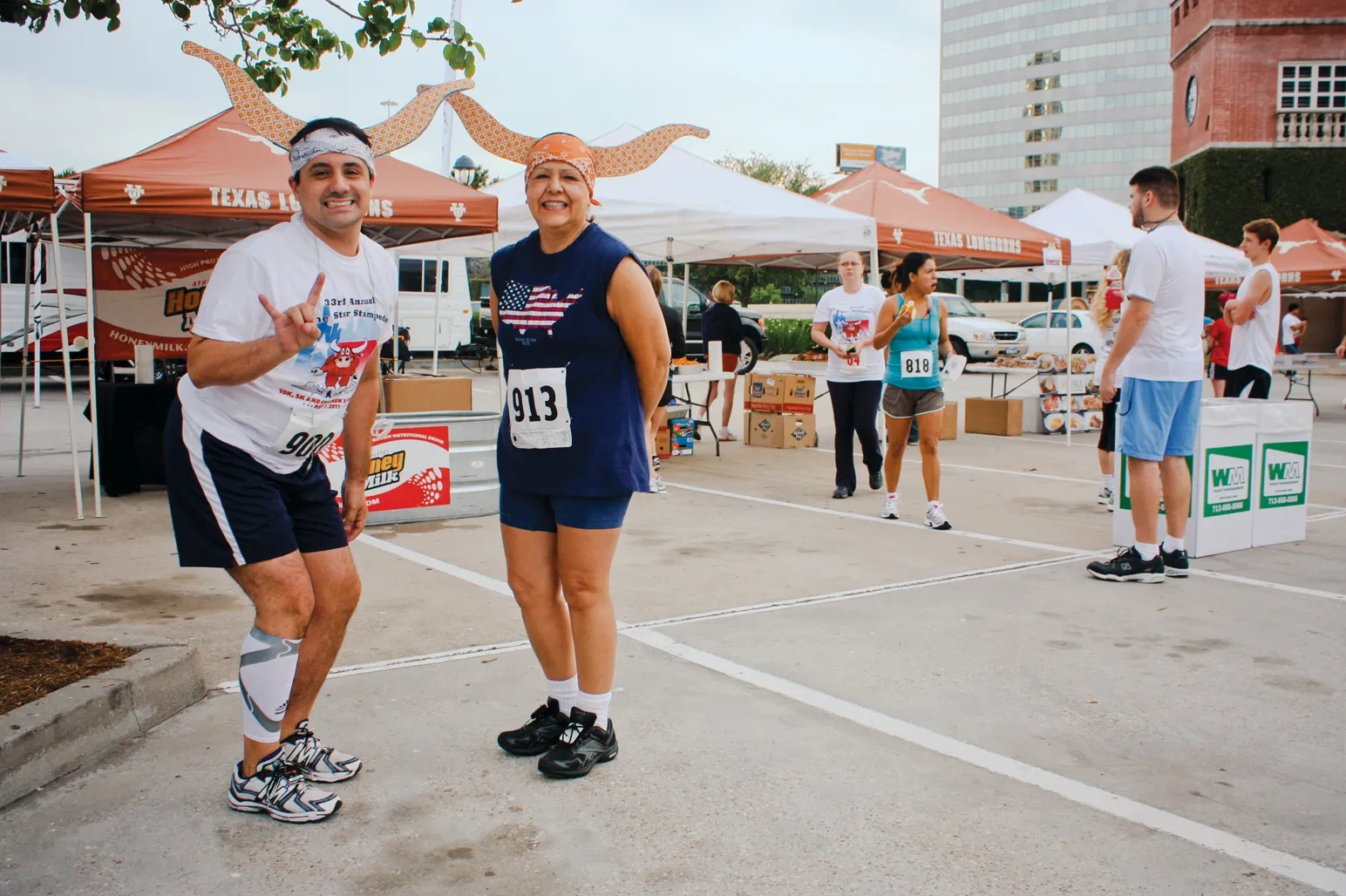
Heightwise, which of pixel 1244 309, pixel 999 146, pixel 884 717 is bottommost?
pixel 884 717

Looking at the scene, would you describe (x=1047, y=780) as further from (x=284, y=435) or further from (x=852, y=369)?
(x=852, y=369)

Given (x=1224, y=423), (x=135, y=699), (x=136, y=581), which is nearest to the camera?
(x=135, y=699)

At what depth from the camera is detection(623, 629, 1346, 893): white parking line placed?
2818mm

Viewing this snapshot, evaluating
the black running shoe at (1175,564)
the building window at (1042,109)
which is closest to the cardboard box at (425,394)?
the black running shoe at (1175,564)

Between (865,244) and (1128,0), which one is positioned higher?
(1128,0)

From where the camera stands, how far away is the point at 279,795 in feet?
10.00

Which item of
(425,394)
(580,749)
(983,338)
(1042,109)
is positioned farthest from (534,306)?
(1042,109)

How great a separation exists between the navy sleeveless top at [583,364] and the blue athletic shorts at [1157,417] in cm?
365

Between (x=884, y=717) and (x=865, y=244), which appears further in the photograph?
(x=865, y=244)

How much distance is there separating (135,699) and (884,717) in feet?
8.44

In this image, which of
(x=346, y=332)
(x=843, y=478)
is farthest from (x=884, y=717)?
(x=843, y=478)

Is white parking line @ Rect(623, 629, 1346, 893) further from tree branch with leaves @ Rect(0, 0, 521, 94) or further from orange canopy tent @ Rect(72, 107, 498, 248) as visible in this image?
orange canopy tent @ Rect(72, 107, 498, 248)

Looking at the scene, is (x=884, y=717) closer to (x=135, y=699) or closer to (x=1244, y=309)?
(x=135, y=699)

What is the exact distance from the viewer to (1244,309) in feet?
26.9
